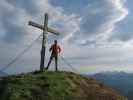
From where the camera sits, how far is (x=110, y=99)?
27.6 m

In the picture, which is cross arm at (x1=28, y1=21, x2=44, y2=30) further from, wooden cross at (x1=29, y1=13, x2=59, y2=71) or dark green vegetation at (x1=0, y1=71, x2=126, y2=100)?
dark green vegetation at (x1=0, y1=71, x2=126, y2=100)

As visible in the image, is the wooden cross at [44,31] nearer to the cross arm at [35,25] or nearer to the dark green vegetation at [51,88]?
the cross arm at [35,25]

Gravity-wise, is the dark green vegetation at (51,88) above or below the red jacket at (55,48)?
below

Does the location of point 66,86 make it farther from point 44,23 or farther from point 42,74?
point 44,23

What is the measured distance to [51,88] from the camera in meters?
25.7

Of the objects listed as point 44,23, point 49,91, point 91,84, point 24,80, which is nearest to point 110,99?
point 91,84

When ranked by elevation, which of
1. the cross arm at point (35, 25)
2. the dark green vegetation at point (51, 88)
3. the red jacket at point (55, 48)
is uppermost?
the cross arm at point (35, 25)

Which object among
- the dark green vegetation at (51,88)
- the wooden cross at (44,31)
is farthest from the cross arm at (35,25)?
the dark green vegetation at (51,88)

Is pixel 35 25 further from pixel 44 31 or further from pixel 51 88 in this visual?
pixel 51 88

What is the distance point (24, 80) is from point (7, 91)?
2.73 meters

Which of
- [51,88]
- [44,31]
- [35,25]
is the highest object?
[35,25]

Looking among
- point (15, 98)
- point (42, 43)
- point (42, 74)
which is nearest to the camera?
point (15, 98)

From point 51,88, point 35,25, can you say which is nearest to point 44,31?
point 35,25

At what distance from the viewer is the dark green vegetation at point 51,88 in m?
24.5
